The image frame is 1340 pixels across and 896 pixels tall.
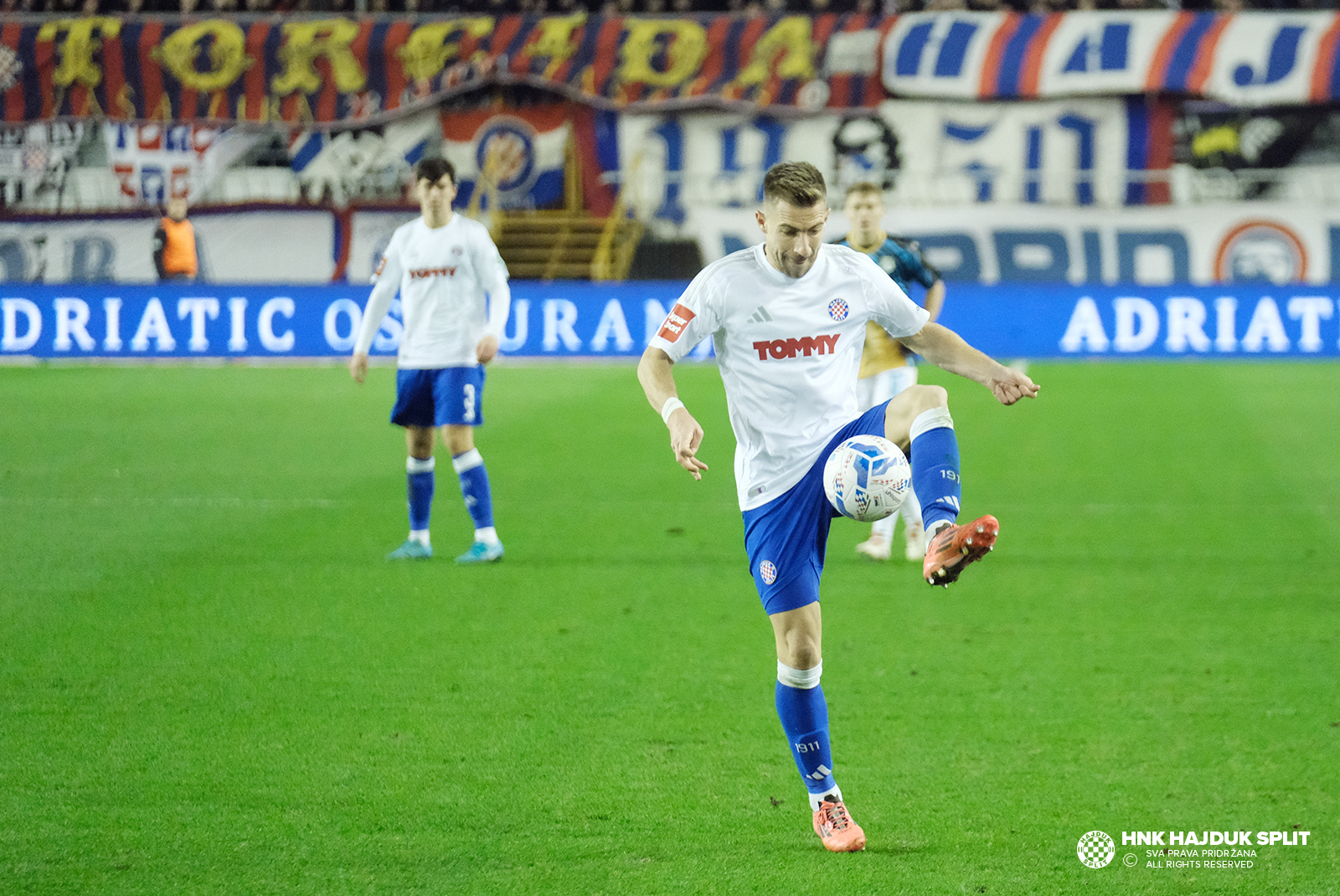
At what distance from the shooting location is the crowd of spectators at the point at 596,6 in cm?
2678

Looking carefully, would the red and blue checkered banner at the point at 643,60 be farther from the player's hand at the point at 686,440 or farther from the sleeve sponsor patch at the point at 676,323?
the player's hand at the point at 686,440

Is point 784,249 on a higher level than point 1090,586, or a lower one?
higher

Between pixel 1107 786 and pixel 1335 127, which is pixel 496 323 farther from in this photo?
pixel 1335 127

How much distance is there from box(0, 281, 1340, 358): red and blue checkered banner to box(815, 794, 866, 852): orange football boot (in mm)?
12597

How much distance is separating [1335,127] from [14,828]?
2659 cm

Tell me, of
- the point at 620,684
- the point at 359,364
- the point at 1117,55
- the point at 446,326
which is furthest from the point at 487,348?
the point at 1117,55

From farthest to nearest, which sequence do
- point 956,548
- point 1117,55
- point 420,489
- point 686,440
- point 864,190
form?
point 1117,55, point 420,489, point 864,190, point 686,440, point 956,548

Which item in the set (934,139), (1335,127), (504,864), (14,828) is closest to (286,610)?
(14,828)

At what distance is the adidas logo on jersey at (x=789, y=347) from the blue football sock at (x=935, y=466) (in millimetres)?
419

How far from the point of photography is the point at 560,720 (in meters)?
5.49

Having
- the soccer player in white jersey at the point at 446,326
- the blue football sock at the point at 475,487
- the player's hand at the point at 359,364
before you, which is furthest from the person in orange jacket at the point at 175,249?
the blue football sock at the point at 475,487

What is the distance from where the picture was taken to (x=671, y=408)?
407 cm

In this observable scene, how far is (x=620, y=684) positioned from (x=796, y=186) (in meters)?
2.67

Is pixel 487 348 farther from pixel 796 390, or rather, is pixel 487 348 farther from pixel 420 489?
pixel 796 390
